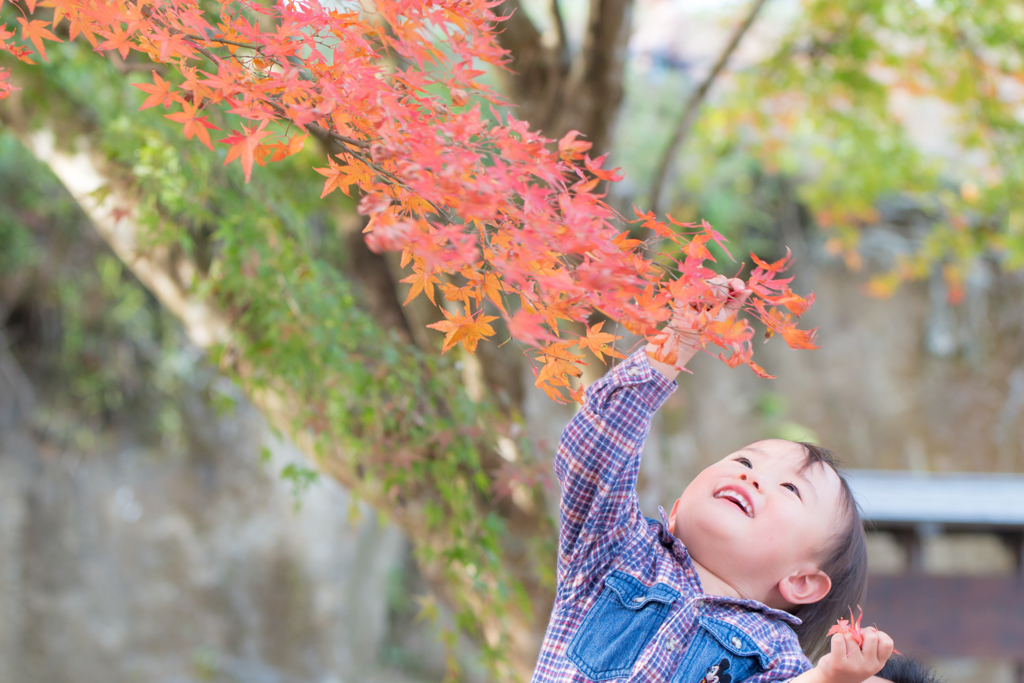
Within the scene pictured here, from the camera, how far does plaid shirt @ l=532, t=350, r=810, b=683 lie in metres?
0.75

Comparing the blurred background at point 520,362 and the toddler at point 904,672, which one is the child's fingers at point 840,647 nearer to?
the toddler at point 904,672

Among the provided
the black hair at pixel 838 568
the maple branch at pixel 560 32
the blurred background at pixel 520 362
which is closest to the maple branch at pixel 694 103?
the blurred background at pixel 520 362

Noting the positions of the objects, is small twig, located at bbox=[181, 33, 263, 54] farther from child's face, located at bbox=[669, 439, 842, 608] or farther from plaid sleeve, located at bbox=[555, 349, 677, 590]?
child's face, located at bbox=[669, 439, 842, 608]

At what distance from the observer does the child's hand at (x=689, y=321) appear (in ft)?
2.18

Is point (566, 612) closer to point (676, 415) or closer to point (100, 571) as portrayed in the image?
point (100, 571)

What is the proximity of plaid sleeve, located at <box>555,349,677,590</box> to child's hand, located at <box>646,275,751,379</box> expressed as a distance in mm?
37

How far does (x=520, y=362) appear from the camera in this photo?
Answer: 200 centimetres

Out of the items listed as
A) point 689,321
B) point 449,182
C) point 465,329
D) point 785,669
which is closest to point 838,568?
point 785,669

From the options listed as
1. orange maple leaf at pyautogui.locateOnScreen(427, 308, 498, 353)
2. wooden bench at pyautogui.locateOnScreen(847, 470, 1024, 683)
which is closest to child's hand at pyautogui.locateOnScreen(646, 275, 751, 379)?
orange maple leaf at pyautogui.locateOnScreen(427, 308, 498, 353)

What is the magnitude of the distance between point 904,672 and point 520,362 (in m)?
1.27

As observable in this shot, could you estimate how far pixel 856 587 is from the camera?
899 millimetres

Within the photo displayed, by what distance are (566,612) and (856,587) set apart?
349 mm

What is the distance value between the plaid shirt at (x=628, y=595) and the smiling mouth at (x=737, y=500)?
0.07 metres

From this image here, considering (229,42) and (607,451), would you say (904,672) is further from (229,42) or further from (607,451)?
(229,42)
